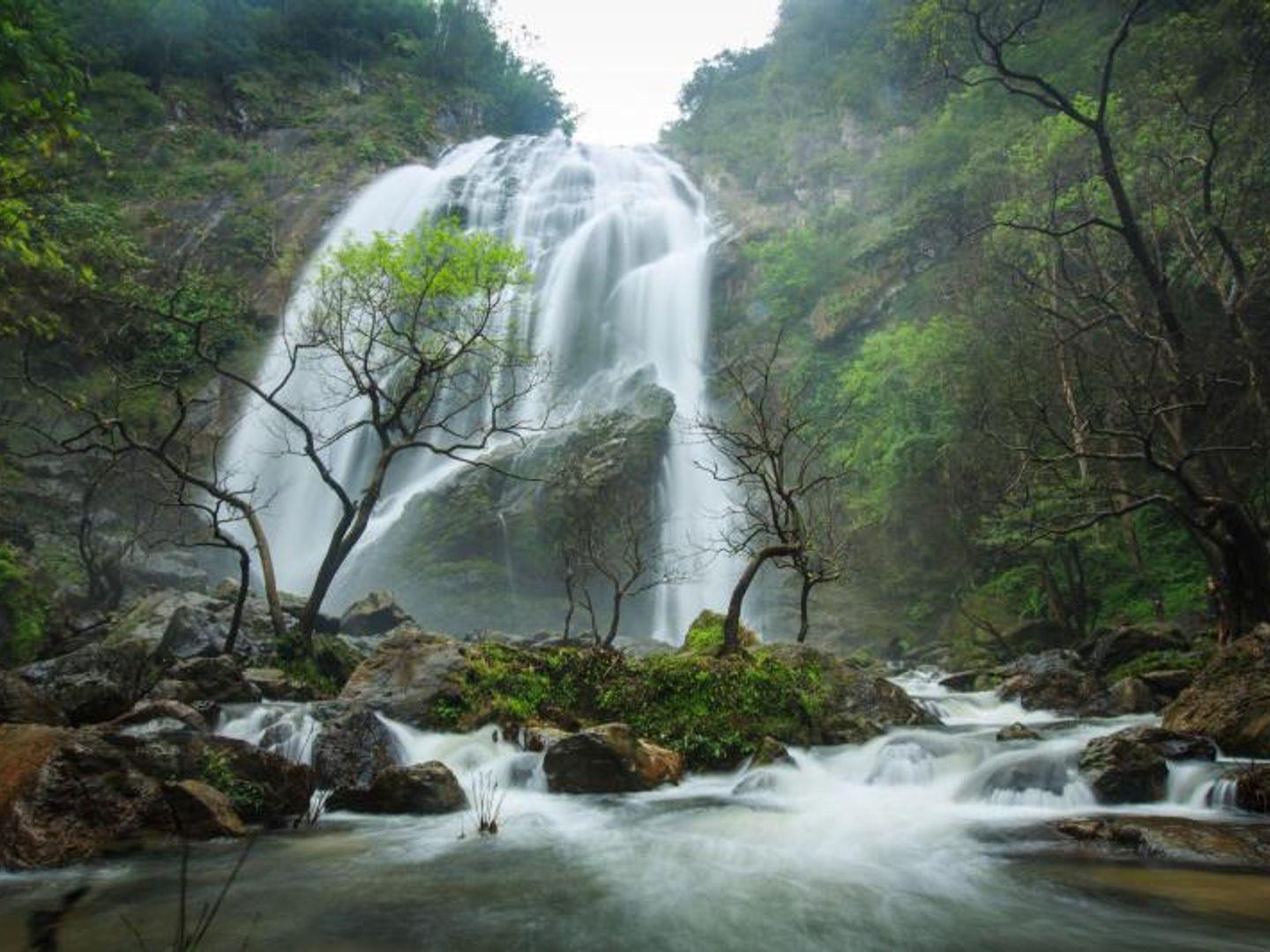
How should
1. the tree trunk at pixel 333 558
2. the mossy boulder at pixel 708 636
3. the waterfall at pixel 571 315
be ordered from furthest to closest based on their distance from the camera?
the waterfall at pixel 571 315 → the mossy boulder at pixel 708 636 → the tree trunk at pixel 333 558

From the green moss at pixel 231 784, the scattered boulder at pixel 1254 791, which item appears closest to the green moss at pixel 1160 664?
the scattered boulder at pixel 1254 791

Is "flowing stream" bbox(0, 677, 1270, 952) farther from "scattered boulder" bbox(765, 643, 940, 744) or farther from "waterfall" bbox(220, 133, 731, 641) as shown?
"waterfall" bbox(220, 133, 731, 641)

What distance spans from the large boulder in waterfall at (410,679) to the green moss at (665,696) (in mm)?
162

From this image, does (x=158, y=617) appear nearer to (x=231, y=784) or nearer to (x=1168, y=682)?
(x=231, y=784)

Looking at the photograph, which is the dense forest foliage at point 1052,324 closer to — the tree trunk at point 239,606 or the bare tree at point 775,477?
the bare tree at point 775,477

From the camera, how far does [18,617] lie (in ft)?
50.6

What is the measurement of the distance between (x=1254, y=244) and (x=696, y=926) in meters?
18.8

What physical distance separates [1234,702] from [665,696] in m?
6.48

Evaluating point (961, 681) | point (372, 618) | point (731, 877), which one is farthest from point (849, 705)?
point (372, 618)

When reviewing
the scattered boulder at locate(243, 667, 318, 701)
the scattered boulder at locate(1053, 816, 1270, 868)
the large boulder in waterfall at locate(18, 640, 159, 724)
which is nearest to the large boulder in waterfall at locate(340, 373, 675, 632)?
the large boulder in waterfall at locate(18, 640, 159, 724)

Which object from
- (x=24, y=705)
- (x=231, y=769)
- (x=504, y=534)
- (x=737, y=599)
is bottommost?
(x=231, y=769)

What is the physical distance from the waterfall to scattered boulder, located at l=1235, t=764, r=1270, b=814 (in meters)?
21.3

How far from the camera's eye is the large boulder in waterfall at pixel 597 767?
848cm

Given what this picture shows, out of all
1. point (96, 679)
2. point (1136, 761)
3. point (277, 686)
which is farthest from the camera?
point (277, 686)
